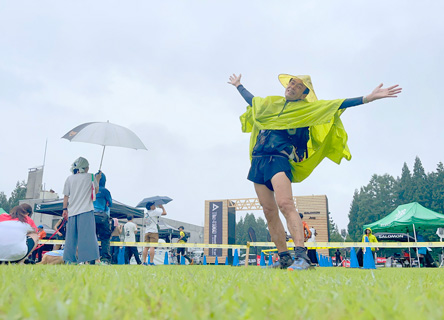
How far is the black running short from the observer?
4.16 m

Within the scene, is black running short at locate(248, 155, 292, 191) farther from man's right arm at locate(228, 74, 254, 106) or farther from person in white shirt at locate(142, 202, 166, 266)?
person in white shirt at locate(142, 202, 166, 266)

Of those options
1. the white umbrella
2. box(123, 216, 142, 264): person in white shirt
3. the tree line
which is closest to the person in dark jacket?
the white umbrella

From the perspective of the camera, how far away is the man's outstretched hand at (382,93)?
381 centimetres

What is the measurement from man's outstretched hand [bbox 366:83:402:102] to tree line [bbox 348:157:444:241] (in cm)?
5041

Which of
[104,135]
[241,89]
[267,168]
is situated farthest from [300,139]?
[104,135]

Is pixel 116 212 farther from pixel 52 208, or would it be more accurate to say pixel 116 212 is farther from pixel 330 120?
pixel 330 120

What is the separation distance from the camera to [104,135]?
8047 millimetres

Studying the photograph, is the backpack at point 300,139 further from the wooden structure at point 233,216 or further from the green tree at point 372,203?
the green tree at point 372,203

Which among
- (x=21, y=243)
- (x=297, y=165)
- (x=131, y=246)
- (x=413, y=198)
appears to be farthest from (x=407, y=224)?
(x=413, y=198)

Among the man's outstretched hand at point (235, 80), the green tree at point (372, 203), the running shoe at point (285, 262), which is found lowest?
the running shoe at point (285, 262)

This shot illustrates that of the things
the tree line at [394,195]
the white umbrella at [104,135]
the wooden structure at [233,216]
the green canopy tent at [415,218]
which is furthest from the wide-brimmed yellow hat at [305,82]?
the tree line at [394,195]

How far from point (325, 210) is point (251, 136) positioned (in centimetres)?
3192

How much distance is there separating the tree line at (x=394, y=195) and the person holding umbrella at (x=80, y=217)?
50305mm

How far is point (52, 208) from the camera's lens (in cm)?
1480
